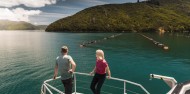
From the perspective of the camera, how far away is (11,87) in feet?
109

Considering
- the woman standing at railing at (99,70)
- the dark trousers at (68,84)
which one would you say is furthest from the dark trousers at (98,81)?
the dark trousers at (68,84)

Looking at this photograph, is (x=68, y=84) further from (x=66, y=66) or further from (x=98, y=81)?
(x=98, y=81)

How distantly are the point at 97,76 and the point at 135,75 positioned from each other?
2860 cm

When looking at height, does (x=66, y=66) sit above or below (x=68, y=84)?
above

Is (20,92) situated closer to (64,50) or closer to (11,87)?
(11,87)

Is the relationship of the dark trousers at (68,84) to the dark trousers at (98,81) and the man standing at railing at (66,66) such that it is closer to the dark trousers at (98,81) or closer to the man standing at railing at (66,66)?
the man standing at railing at (66,66)

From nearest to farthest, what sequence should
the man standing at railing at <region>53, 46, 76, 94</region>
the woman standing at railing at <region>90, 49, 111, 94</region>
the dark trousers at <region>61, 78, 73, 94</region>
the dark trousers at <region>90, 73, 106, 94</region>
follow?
the man standing at railing at <region>53, 46, 76, 94</region> < the woman standing at railing at <region>90, 49, 111, 94</region> < the dark trousers at <region>61, 78, 73, 94</region> < the dark trousers at <region>90, 73, 106, 94</region>

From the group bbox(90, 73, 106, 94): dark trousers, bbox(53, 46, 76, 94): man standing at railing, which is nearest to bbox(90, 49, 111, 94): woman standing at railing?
bbox(90, 73, 106, 94): dark trousers

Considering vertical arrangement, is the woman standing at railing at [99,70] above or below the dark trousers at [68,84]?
above

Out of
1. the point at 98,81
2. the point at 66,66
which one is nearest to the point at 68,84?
the point at 66,66

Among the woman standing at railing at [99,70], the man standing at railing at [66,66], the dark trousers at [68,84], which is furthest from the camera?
the dark trousers at [68,84]

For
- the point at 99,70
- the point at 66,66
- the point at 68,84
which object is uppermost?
the point at 66,66

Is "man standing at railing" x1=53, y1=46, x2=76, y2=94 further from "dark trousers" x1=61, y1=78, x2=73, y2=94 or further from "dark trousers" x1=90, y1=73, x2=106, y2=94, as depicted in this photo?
"dark trousers" x1=90, y1=73, x2=106, y2=94

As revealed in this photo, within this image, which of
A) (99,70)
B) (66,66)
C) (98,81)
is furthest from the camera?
(98,81)
